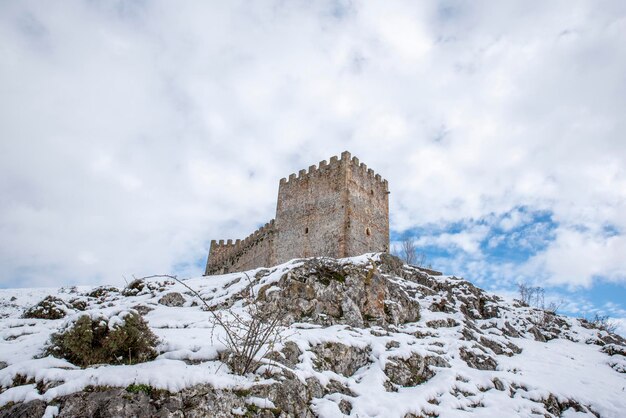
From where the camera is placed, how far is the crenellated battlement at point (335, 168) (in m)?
22.9

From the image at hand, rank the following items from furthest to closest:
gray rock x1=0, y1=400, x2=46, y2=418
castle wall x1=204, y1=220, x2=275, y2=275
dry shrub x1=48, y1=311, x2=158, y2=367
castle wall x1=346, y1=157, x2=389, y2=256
Result: castle wall x1=204, y1=220, x2=275, y2=275, castle wall x1=346, y1=157, x2=389, y2=256, dry shrub x1=48, y1=311, x2=158, y2=367, gray rock x1=0, y1=400, x2=46, y2=418

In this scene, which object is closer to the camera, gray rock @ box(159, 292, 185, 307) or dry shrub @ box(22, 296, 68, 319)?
dry shrub @ box(22, 296, 68, 319)

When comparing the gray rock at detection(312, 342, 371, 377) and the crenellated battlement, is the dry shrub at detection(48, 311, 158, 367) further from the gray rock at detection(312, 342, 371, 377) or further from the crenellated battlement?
the crenellated battlement

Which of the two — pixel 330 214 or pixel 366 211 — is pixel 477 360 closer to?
pixel 330 214

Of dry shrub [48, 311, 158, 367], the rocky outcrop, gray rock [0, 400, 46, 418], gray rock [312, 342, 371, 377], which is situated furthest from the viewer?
the rocky outcrop

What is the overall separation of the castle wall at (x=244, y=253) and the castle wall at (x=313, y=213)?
148 centimetres

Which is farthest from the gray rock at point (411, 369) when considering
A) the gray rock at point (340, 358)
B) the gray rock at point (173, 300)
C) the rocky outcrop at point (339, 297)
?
the gray rock at point (173, 300)

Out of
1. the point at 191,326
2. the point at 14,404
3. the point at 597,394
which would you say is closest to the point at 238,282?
the point at 191,326

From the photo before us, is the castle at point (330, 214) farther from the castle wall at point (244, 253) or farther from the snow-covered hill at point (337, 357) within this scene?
the snow-covered hill at point (337, 357)

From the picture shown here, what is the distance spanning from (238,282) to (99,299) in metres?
5.95

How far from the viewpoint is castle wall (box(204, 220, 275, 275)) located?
83.5 feet

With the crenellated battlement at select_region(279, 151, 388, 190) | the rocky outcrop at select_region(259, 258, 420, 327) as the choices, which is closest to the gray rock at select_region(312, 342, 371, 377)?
the rocky outcrop at select_region(259, 258, 420, 327)

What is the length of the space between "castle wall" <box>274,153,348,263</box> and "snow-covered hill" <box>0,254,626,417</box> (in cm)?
447

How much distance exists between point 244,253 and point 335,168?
1079 centimetres
